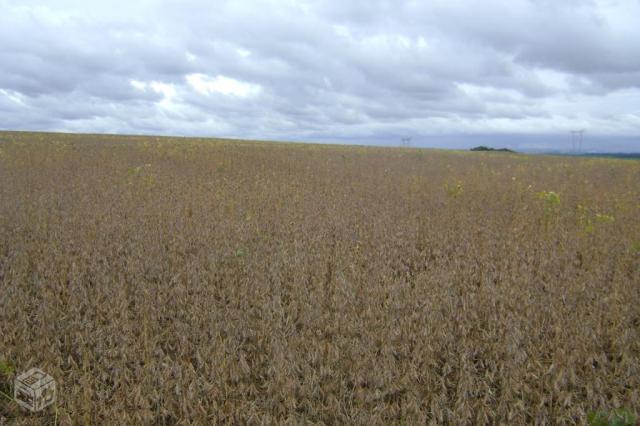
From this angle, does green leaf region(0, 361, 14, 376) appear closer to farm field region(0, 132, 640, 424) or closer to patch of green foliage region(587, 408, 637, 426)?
farm field region(0, 132, 640, 424)

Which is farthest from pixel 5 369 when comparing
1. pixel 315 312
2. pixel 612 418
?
pixel 612 418

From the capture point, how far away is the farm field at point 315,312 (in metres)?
2.28

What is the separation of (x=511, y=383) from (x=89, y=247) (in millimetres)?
4201

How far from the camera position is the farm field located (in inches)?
89.7

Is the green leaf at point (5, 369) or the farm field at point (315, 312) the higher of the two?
the farm field at point (315, 312)

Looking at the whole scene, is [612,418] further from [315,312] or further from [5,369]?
[5,369]

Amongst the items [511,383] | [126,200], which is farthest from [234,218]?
[511,383]

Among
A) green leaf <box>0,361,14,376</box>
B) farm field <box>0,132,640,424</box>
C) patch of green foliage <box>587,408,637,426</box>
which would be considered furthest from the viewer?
green leaf <box>0,361,14,376</box>

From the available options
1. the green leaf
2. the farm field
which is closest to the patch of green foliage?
the farm field

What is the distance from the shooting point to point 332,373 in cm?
244

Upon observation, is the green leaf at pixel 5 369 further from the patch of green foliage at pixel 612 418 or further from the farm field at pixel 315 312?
the patch of green foliage at pixel 612 418

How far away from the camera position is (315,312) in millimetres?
3207

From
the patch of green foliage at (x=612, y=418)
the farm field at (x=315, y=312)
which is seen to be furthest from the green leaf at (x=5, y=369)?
the patch of green foliage at (x=612, y=418)

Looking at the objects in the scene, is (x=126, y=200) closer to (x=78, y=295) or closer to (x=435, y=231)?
(x=78, y=295)
